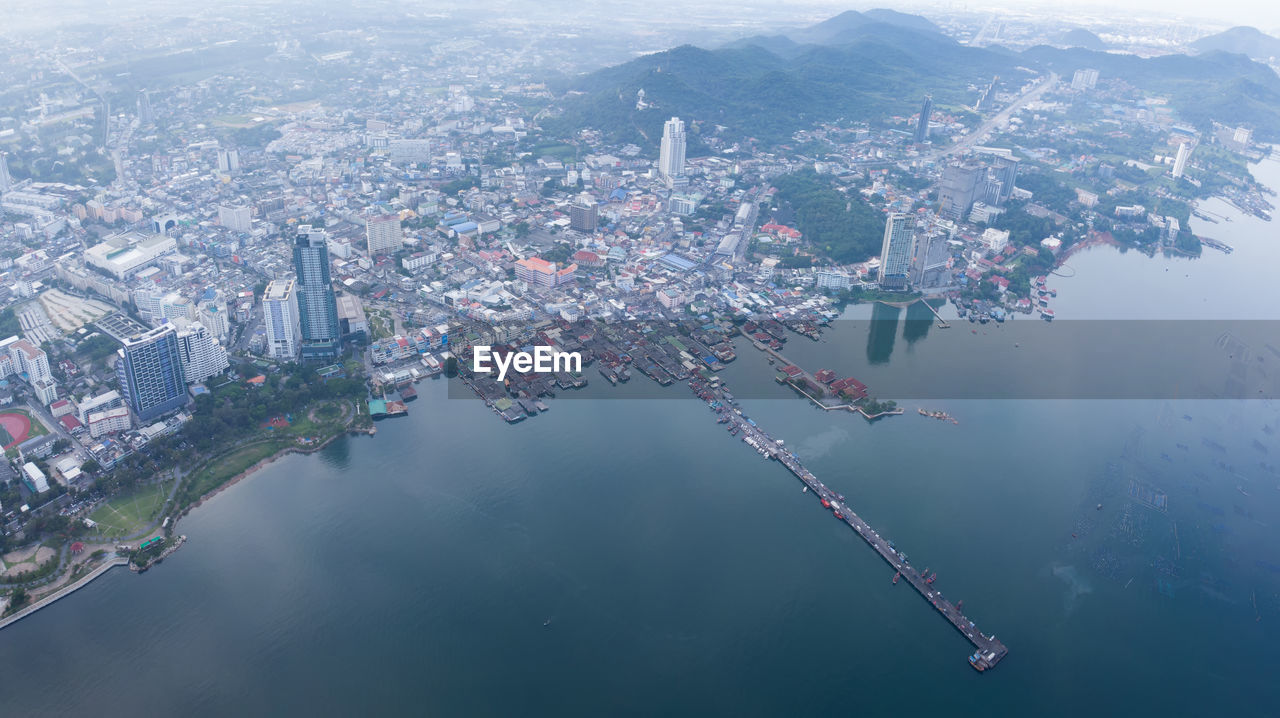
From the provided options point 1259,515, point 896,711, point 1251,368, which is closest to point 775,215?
point 1251,368

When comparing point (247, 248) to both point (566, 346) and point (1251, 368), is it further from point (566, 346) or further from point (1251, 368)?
point (1251, 368)

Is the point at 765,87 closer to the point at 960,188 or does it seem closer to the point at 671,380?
the point at 960,188

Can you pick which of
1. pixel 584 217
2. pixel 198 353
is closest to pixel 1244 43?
pixel 584 217

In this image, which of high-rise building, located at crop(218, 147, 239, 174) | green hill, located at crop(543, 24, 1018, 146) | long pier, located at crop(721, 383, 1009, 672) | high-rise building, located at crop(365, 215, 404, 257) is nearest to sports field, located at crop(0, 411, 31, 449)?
high-rise building, located at crop(365, 215, 404, 257)

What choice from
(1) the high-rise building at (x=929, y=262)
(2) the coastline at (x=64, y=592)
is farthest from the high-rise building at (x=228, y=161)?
(1) the high-rise building at (x=929, y=262)

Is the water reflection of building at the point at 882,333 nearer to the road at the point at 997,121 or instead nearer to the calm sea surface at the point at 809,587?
the calm sea surface at the point at 809,587

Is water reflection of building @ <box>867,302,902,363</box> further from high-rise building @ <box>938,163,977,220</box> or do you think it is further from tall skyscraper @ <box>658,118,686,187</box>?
tall skyscraper @ <box>658,118,686,187</box>


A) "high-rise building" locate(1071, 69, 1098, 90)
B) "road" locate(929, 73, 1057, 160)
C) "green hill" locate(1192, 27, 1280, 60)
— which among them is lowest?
"road" locate(929, 73, 1057, 160)
